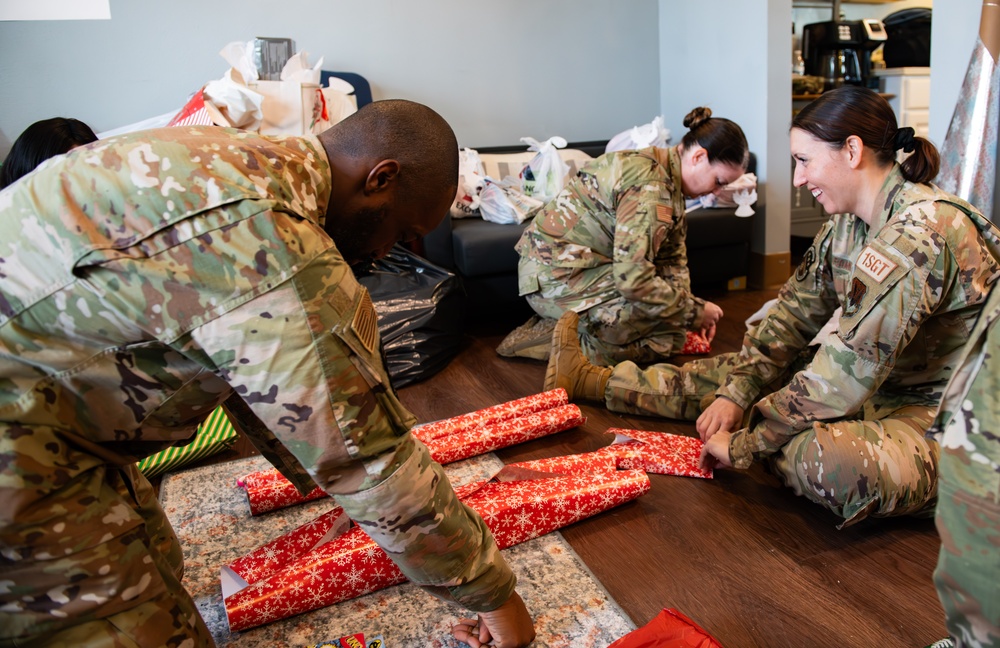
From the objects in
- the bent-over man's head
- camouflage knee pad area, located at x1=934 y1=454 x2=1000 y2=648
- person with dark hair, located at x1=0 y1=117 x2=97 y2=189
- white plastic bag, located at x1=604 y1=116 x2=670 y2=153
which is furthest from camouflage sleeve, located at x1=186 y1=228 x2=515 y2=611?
white plastic bag, located at x1=604 y1=116 x2=670 y2=153

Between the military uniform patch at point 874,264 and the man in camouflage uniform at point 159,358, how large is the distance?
3.11 feet

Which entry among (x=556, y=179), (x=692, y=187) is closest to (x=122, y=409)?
(x=692, y=187)

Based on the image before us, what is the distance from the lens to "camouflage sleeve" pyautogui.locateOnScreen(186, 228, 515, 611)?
0.77 meters

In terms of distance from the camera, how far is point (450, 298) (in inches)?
107

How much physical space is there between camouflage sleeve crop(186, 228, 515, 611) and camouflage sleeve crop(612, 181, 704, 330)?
5.39 feet

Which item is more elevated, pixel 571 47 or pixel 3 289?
pixel 571 47

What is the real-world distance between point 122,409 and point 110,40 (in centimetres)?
312

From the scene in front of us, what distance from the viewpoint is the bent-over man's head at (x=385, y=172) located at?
0.95 m

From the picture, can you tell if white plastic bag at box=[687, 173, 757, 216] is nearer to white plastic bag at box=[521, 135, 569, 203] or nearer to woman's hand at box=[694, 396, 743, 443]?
white plastic bag at box=[521, 135, 569, 203]

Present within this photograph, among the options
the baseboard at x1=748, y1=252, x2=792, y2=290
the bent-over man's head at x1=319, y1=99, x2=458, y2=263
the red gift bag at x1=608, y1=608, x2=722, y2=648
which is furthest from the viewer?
the baseboard at x1=748, y1=252, x2=792, y2=290

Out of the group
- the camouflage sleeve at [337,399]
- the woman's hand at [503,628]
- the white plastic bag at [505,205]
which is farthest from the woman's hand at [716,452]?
the white plastic bag at [505,205]

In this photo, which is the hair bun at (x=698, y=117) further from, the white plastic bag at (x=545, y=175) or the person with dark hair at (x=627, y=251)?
the white plastic bag at (x=545, y=175)

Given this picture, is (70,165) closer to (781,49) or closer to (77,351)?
(77,351)

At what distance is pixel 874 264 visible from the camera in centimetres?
137
